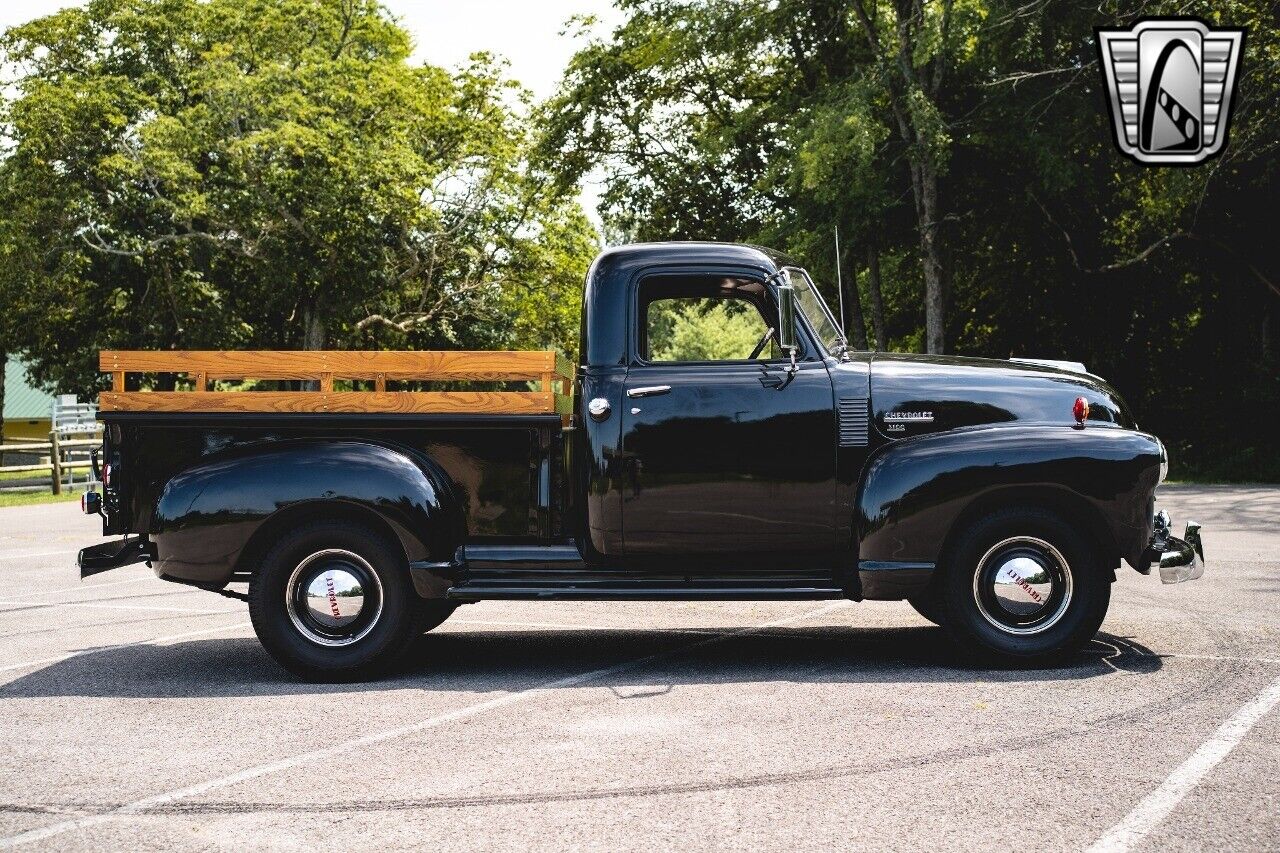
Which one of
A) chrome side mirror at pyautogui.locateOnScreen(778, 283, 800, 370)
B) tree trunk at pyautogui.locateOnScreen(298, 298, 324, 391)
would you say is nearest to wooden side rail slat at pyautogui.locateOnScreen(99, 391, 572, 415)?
chrome side mirror at pyautogui.locateOnScreen(778, 283, 800, 370)

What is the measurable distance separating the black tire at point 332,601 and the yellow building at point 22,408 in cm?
6659

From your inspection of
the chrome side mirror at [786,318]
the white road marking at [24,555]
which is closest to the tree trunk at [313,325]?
the white road marking at [24,555]

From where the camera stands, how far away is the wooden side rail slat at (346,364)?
7039 millimetres

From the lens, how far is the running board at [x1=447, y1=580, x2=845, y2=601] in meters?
6.86

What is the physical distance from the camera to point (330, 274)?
33188 mm

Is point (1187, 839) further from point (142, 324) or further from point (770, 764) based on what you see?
point (142, 324)

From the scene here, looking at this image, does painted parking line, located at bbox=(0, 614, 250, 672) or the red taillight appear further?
painted parking line, located at bbox=(0, 614, 250, 672)

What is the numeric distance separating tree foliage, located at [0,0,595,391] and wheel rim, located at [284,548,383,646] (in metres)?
25.9

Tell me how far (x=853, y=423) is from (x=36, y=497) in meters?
23.2

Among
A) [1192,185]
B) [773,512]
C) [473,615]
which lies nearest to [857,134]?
[1192,185]

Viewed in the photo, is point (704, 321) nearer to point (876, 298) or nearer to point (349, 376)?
point (349, 376)

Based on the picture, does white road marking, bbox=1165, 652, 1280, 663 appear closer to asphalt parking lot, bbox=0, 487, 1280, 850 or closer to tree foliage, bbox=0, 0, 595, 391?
asphalt parking lot, bbox=0, 487, 1280, 850

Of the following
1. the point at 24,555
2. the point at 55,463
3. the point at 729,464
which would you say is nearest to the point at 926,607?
the point at 729,464

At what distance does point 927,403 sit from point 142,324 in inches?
1259
